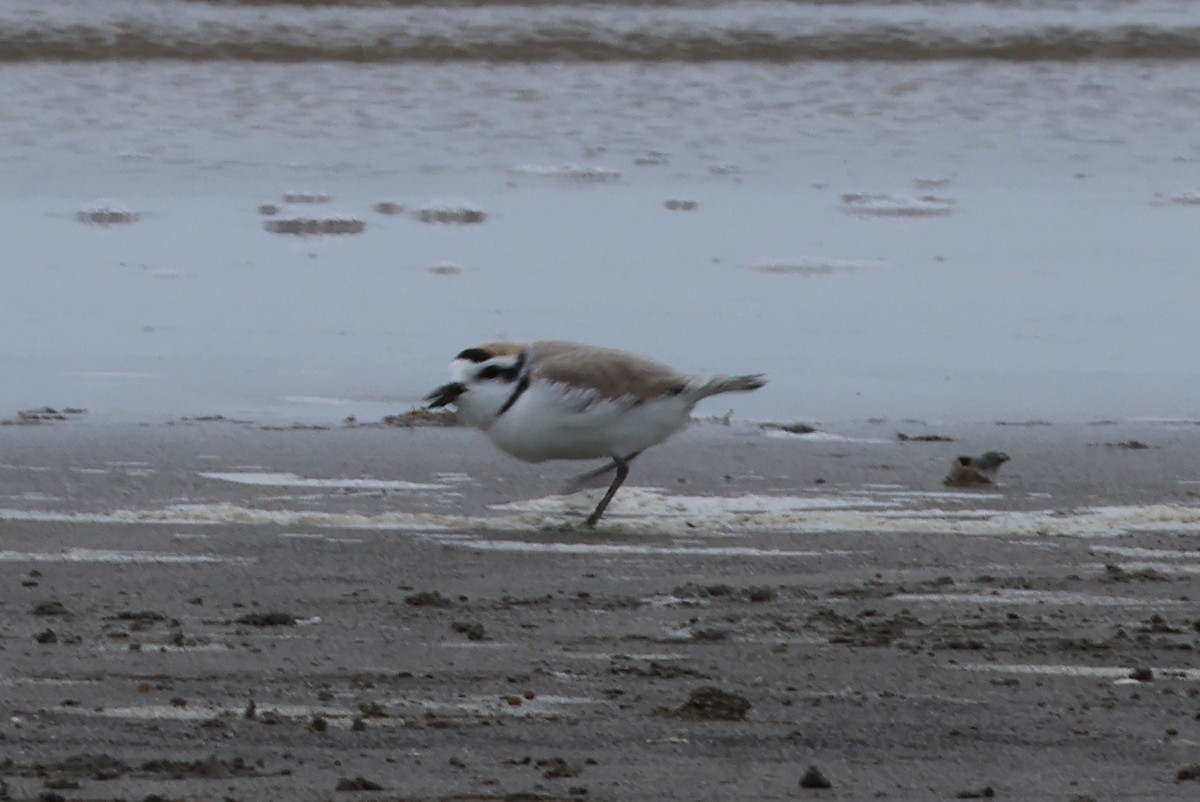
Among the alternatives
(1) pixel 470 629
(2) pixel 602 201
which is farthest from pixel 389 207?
(1) pixel 470 629

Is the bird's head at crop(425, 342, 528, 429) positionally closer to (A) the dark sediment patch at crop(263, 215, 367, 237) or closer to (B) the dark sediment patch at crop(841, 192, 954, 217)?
(A) the dark sediment patch at crop(263, 215, 367, 237)

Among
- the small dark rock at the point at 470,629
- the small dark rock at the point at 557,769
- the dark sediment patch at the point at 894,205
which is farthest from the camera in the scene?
the dark sediment patch at the point at 894,205

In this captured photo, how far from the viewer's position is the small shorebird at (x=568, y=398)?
5.86 metres

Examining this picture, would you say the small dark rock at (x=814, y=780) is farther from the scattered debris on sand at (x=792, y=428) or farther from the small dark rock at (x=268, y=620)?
the scattered debris on sand at (x=792, y=428)

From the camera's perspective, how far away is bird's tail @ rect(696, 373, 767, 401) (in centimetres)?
601

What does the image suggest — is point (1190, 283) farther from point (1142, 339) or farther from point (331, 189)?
point (331, 189)

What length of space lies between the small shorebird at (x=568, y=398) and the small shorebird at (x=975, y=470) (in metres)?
0.79

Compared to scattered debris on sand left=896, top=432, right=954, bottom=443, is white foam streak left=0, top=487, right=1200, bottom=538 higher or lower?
higher

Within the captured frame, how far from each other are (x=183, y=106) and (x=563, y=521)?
10.2m

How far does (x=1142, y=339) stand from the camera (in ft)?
28.4

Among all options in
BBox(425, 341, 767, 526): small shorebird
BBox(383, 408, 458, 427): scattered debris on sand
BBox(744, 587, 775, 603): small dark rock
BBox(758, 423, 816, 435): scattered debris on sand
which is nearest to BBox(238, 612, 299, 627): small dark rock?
BBox(744, 587, 775, 603): small dark rock

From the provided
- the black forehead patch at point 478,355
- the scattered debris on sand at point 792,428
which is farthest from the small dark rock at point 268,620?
the scattered debris on sand at point 792,428

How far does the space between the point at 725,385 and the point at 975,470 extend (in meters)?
0.83

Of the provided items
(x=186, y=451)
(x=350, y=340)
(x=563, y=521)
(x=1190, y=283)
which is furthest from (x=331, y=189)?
(x=563, y=521)
